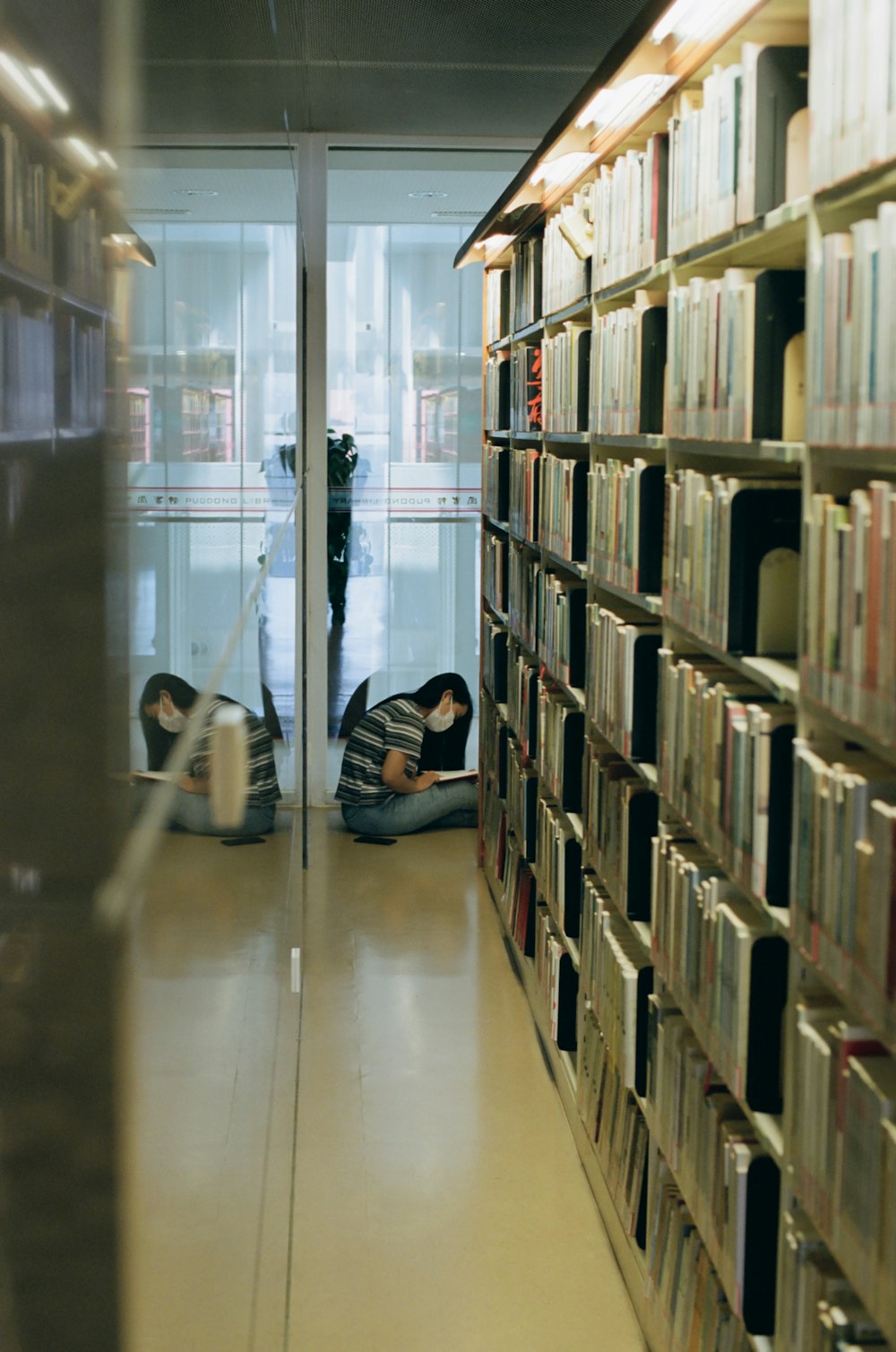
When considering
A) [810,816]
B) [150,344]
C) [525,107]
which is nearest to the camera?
[150,344]

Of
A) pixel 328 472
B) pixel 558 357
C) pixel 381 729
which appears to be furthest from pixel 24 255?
pixel 328 472

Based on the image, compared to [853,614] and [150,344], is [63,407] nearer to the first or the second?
[150,344]

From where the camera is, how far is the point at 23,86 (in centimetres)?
33

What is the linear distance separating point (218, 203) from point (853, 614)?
1009 mm

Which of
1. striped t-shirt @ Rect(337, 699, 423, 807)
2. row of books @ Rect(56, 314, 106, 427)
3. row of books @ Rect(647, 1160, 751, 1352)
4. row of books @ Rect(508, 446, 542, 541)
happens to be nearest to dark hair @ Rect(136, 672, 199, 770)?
row of books @ Rect(56, 314, 106, 427)

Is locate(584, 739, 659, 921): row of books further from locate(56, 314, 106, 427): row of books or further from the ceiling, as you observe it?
locate(56, 314, 106, 427): row of books

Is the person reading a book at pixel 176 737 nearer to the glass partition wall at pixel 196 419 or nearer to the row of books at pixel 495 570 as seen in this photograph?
the glass partition wall at pixel 196 419

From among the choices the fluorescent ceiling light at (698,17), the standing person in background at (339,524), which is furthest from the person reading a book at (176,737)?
the standing person in background at (339,524)

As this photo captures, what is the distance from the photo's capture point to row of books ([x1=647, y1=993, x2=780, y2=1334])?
211cm

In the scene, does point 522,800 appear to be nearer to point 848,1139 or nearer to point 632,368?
point 632,368

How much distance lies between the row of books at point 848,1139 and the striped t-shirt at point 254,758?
0.79 m

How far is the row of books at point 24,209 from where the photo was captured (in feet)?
1.02

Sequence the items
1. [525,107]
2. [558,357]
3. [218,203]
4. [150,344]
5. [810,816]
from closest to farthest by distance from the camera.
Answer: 1. [150,344]
2. [218,203]
3. [810,816]
4. [558,357]
5. [525,107]

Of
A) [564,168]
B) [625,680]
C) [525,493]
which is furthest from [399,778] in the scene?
[625,680]
